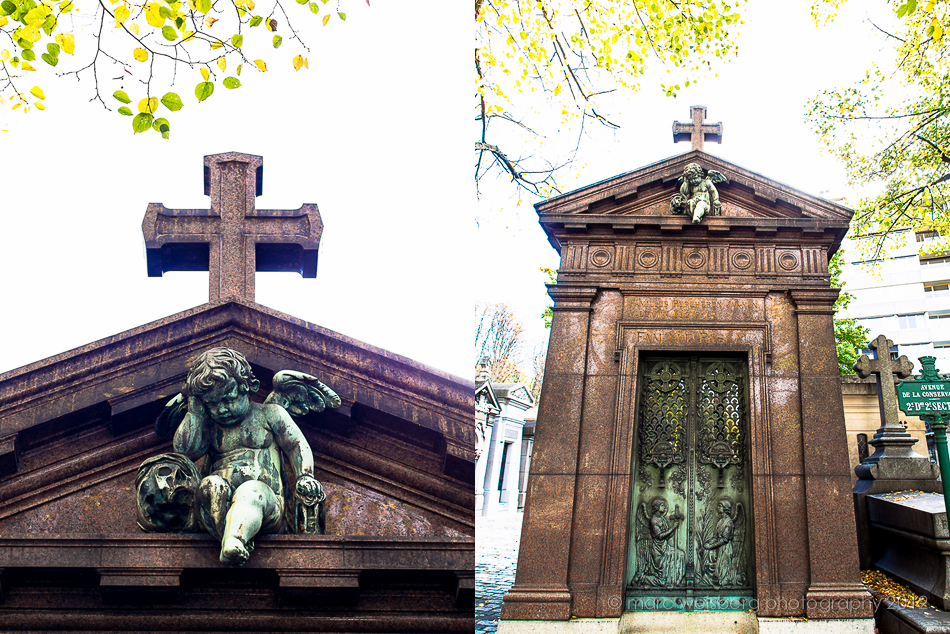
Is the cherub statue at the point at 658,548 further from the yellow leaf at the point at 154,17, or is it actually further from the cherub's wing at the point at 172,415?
the yellow leaf at the point at 154,17

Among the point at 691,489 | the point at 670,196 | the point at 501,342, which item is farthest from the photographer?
the point at 501,342

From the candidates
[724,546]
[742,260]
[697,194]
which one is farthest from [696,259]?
[724,546]

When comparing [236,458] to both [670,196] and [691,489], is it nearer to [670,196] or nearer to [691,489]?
[691,489]

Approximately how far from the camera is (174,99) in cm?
646

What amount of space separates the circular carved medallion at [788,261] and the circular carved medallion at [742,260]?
0.31 m

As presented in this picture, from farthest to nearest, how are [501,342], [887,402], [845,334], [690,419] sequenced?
1. [501,342]
2. [845,334]
3. [887,402]
4. [690,419]

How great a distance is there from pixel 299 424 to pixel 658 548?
13.1ft

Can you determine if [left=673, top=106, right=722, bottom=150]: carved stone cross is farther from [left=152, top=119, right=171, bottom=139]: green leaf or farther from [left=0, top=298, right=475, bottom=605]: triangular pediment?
[left=152, top=119, right=171, bottom=139]: green leaf

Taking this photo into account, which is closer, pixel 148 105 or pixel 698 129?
pixel 148 105

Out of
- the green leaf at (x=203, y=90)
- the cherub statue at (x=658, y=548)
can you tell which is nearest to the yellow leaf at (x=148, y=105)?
the green leaf at (x=203, y=90)

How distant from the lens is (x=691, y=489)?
7.44 meters

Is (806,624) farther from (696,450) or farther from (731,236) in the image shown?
(731,236)

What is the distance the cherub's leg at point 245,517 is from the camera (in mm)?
4332

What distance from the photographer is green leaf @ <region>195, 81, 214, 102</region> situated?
640 cm
